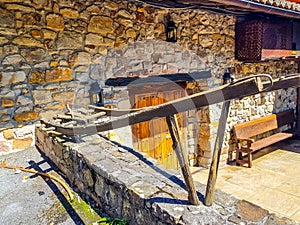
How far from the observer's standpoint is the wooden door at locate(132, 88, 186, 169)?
419 cm

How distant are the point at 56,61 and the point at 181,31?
224cm

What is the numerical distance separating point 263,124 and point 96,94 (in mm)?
4121

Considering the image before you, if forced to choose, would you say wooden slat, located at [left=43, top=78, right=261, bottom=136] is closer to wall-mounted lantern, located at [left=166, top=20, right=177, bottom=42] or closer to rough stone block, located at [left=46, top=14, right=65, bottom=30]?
rough stone block, located at [left=46, top=14, right=65, bottom=30]

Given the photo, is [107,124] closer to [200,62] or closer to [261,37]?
[200,62]

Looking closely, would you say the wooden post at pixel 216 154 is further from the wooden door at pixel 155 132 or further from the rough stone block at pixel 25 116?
the wooden door at pixel 155 132

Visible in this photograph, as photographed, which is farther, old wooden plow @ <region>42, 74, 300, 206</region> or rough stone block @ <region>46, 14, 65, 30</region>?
rough stone block @ <region>46, 14, 65, 30</region>

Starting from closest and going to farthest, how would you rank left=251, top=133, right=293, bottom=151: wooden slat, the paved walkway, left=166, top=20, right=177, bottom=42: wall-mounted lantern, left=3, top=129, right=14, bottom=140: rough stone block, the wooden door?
left=3, top=129, right=14, bottom=140: rough stone block → the paved walkway → left=166, top=20, right=177, bottom=42: wall-mounted lantern → the wooden door → left=251, top=133, right=293, bottom=151: wooden slat

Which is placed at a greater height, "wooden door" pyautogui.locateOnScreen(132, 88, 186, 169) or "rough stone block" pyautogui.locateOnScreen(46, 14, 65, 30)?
"rough stone block" pyautogui.locateOnScreen(46, 14, 65, 30)

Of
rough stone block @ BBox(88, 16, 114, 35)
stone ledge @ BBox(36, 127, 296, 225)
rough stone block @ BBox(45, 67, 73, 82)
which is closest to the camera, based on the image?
stone ledge @ BBox(36, 127, 296, 225)

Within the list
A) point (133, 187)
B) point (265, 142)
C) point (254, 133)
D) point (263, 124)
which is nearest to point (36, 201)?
point (133, 187)

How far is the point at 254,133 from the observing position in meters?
5.46

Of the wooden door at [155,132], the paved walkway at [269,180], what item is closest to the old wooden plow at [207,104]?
the wooden door at [155,132]

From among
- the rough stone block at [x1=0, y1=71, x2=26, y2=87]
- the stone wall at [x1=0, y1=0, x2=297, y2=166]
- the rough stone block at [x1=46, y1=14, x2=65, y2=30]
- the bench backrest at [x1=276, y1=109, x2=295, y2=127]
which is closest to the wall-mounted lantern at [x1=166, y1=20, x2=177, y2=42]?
the stone wall at [x1=0, y1=0, x2=297, y2=166]

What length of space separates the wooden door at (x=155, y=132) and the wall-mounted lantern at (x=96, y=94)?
759mm
